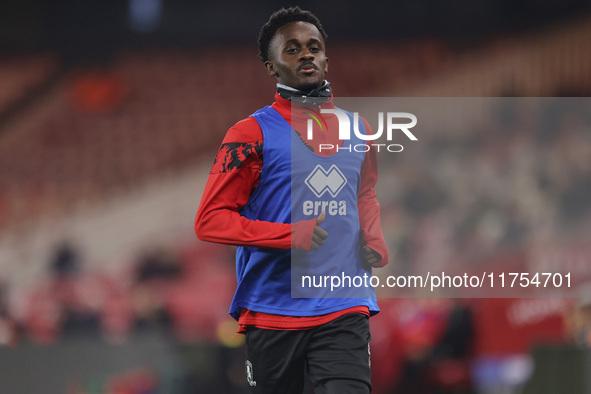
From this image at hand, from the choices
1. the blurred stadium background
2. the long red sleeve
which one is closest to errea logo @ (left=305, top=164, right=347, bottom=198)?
the long red sleeve

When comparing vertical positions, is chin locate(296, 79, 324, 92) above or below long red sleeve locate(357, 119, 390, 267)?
above

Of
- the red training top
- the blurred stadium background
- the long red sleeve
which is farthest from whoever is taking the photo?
the blurred stadium background

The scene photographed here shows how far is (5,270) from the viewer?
207 inches

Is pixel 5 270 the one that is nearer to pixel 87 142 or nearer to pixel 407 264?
pixel 87 142

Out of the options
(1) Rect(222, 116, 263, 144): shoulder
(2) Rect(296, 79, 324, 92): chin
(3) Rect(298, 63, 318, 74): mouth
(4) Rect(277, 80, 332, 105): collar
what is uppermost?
(3) Rect(298, 63, 318, 74): mouth

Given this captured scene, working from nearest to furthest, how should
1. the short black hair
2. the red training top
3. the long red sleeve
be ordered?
the red training top
the long red sleeve
the short black hair

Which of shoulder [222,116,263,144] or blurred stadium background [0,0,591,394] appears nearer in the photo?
shoulder [222,116,263,144]

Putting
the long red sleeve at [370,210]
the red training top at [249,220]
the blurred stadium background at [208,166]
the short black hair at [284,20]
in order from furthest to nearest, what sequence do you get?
the blurred stadium background at [208,166], the short black hair at [284,20], the long red sleeve at [370,210], the red training top at [249,220]

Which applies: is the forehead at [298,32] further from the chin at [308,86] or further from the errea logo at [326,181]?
the errea logo at [326,181]

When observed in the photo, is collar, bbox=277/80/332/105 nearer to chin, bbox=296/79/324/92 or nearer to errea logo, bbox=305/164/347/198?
chin, bbox=296/79/324/92

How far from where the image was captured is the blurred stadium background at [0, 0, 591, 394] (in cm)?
430

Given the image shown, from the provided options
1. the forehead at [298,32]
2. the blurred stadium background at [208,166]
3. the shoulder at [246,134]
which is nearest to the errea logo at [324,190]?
the shoulder at [246,134]

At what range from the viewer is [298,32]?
6.07 feet

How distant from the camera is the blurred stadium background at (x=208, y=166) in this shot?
430 centimetres
